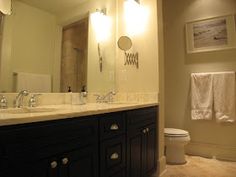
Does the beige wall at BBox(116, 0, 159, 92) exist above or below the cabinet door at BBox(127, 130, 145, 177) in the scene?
above

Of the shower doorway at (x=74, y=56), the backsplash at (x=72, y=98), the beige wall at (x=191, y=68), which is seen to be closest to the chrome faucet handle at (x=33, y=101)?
the backsplash at (x=72, y=98)

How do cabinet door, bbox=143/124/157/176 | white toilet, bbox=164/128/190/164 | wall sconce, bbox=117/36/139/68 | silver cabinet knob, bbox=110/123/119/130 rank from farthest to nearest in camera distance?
white toilet, bbox=164/128/190/164 < wall sconce, bbox=117/36/139/68 < cabinet door, bbox=143/124/157/176 < silver cabinet knob, bbox=110/123/119/130

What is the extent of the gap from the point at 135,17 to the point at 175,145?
1594mm

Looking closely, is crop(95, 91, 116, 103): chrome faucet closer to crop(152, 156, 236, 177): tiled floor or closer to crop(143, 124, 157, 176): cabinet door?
crop(143, 124, 157, 176): cabinet door

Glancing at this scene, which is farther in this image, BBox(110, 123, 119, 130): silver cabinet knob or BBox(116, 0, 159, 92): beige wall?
BBox(116, 0, 159, 92): beige wall

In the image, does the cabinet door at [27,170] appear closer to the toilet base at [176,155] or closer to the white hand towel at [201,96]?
the toilet base at [176,155]

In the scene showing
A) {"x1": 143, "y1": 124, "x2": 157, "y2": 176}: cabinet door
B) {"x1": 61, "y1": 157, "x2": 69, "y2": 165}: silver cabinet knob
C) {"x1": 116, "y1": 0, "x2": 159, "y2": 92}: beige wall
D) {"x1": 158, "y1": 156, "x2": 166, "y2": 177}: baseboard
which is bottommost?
{"x1": 158, "y1": 156, "x2": 166, "y2": 177}: baseboard

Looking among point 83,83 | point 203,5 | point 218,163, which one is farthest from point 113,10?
point 218,163

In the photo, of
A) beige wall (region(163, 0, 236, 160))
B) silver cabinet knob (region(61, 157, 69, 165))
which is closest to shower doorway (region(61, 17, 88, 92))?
silver cabinet knob (region(61, 157, 69, 165))

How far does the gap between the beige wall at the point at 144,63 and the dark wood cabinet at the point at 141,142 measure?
0.32 m

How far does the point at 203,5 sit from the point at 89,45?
68.8 inches

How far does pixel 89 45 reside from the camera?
89.6 inches

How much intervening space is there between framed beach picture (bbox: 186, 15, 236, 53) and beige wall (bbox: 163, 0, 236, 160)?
0.22 feet

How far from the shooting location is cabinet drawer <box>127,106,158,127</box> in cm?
166
